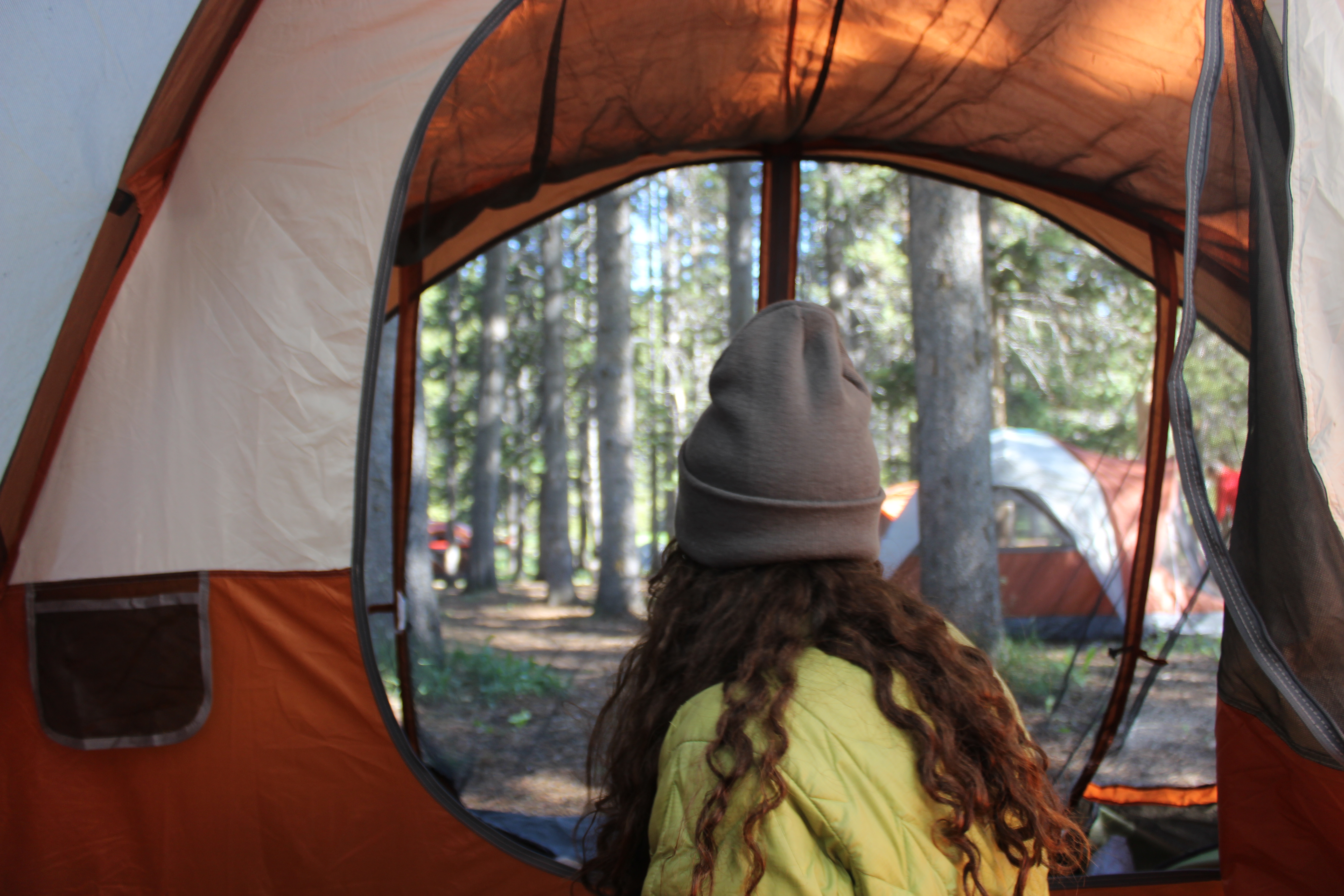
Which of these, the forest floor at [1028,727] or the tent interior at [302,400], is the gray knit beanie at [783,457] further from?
the forest floor at [1028,727]

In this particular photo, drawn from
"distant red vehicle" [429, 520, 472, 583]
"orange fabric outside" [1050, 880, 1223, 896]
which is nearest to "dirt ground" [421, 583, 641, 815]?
"orange fabric outside" [1050, 880, 1223, 896]

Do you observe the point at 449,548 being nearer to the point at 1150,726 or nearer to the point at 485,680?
the point at 485,680

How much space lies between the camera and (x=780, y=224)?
3.28 m

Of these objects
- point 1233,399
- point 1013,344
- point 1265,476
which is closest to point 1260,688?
point 1265,476

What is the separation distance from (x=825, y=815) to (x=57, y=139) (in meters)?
1.94

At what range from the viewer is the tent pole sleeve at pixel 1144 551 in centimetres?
310

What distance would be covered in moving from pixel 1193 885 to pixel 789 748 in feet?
6.24

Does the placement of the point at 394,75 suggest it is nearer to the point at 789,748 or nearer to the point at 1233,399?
the point at 789,748

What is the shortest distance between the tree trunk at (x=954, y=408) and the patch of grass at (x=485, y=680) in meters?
2.75

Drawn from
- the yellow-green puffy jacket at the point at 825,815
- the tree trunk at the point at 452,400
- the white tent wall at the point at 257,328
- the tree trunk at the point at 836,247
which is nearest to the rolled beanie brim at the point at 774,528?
the yellow-green puffy jacket at the point at 825,815

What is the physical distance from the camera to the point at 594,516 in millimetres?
27766

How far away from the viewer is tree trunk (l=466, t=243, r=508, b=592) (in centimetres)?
1090

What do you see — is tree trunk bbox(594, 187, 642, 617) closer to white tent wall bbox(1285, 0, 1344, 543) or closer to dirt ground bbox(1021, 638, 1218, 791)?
dirt ground bbox(1021, 638, 1218, 791)

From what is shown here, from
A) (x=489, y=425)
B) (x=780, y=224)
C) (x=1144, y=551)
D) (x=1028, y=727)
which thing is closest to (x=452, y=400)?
(x=489, y=425)
